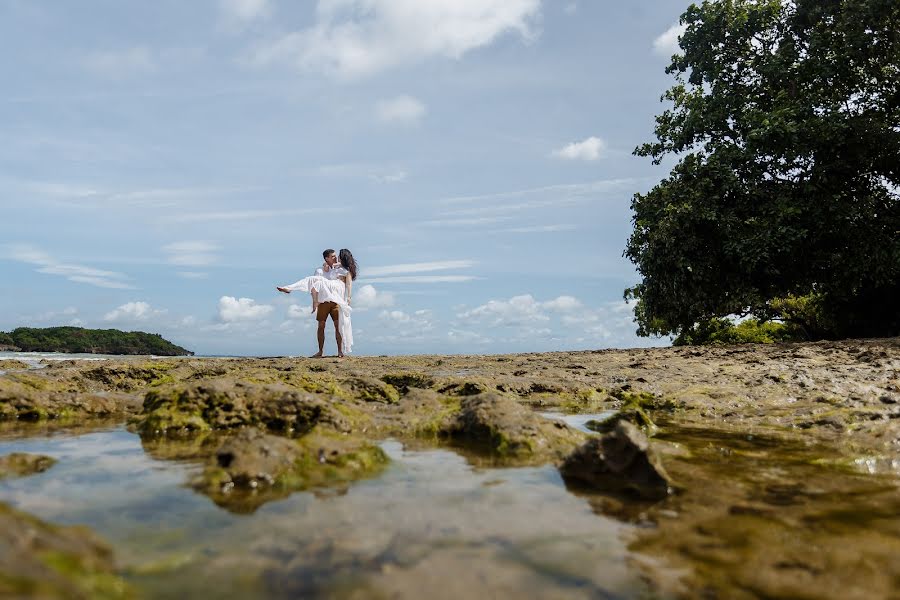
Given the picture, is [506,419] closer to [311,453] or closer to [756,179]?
[311,453]

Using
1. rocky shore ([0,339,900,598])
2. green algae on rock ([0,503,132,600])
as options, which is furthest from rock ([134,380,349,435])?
green algae on rock ([0,503,132,600])

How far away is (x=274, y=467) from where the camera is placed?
11.1 ft

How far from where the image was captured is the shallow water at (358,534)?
81.0 inches

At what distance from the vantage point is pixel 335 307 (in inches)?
543

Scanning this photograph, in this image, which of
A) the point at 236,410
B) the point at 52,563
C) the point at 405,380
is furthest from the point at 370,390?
the point at 52,563

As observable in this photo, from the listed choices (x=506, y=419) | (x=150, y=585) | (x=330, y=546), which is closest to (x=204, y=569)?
(x=150, y=585)

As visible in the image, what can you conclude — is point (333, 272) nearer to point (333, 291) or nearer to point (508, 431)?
point (333, 291)

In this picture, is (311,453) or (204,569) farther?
(311,453)

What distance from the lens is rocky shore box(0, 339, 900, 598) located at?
2.38 m

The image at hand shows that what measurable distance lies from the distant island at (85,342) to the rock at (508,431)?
26.4 meters

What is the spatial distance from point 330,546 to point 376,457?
1.48 m

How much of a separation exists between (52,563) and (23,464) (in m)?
2.19

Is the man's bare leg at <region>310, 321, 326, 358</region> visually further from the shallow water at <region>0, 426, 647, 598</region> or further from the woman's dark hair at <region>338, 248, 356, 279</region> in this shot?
the shallow water at <region>0, 426, 647, 598</region>

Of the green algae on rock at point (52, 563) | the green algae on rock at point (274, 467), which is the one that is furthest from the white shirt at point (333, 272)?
the green algae on rock at point (52, 563)
